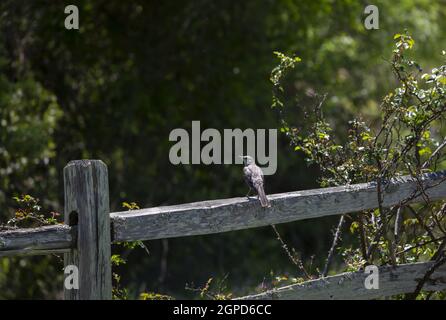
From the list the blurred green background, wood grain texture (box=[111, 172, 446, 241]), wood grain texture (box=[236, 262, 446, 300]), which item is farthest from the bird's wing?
the blurred green background

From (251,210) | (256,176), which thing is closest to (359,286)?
(251,210)

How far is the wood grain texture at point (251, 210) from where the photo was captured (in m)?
3.98

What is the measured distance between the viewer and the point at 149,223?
157 inches

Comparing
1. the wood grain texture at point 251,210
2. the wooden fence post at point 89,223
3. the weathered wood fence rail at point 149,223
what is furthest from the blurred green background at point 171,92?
the wooden fence post at point 89,223

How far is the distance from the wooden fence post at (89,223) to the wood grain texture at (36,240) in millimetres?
72

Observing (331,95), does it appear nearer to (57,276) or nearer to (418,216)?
(57,276)

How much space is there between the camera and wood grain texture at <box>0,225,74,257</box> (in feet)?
12.3

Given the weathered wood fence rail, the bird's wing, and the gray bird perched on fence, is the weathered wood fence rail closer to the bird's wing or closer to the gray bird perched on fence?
the gray bird perched on fence

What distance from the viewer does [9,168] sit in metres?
8.53

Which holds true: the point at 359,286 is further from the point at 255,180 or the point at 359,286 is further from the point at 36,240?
the point at 36,240

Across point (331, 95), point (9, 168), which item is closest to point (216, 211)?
point (9, 168)

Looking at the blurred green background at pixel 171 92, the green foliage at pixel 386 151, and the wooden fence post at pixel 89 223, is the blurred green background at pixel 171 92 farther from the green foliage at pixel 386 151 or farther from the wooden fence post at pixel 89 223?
the wooden fence post at pixel 89 223

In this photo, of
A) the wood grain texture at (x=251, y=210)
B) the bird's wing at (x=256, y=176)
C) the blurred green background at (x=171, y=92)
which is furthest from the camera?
the blurred green background at (x=171, y=92)

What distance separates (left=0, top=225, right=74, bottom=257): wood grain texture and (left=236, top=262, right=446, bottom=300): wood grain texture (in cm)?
113
